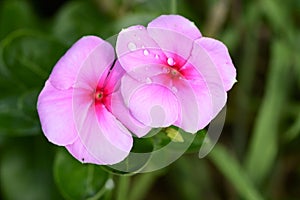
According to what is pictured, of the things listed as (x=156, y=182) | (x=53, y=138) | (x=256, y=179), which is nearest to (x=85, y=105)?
(x=53, y=138)

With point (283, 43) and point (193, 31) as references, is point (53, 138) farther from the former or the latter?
point (283, 43)

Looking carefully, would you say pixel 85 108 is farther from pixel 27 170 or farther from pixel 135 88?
pixel 27 170

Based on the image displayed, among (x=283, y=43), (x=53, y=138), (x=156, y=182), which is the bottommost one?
(x=156, y=182)

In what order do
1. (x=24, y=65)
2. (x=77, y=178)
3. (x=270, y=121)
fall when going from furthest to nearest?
1. (x=270, y=121)
2. (x=24, y=65)
3. (x=77, y=178)

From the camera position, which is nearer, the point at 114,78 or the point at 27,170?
the point at 114,78

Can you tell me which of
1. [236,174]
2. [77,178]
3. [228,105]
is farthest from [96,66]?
[228,105]

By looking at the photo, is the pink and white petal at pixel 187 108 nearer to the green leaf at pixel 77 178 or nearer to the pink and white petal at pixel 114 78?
the pink and white petal at pixel 114 78
